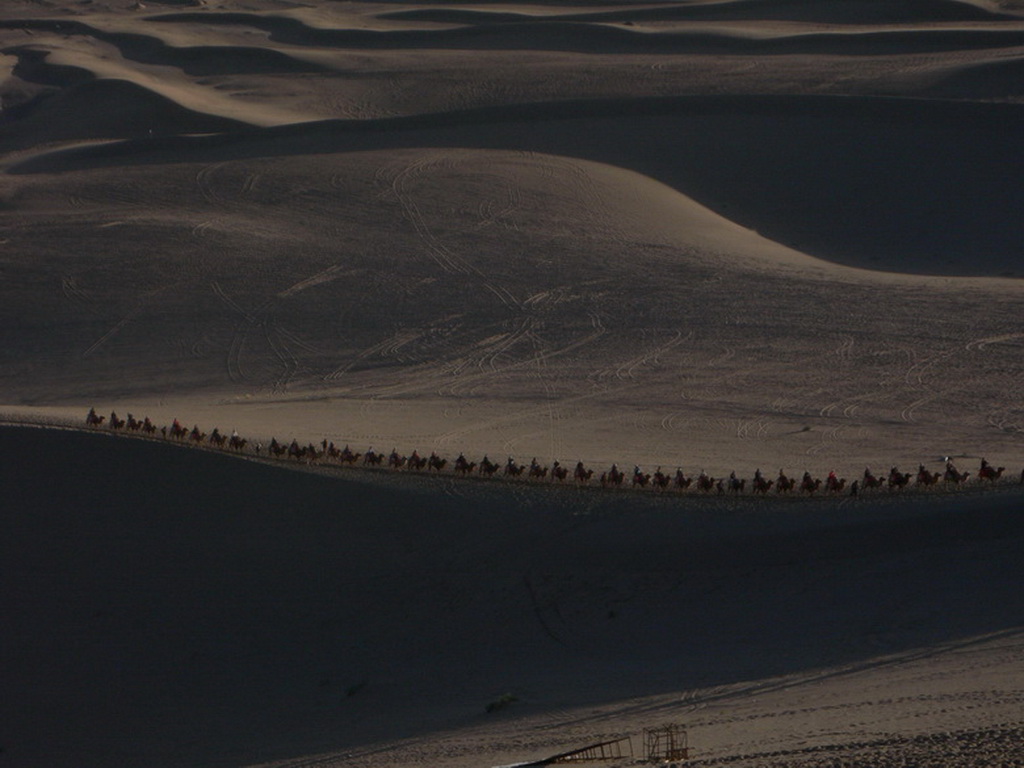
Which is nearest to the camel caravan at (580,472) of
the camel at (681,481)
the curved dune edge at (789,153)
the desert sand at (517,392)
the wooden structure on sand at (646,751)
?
the camel at (681,481)

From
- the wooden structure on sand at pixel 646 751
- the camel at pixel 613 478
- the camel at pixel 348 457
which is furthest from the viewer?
the camel at pixel 348 457

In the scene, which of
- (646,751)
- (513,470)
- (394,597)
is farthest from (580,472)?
(646,751)

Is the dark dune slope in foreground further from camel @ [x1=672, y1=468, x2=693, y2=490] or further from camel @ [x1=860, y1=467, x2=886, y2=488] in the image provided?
camel @ [x1=860, y1=467, x2=886, y2=488]

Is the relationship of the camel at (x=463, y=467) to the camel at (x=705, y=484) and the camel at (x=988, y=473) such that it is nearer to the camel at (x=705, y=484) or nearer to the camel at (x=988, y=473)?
the camel at (x=705, y=484)

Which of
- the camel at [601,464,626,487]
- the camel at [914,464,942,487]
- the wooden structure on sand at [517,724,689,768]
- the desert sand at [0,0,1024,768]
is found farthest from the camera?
the camel at [601,464,626,487]

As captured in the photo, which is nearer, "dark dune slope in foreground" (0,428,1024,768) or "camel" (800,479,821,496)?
"dark dune slope in foreground" (0,428,1024,768)

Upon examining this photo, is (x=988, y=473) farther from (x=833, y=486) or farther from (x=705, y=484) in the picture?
(x=705, y=484)

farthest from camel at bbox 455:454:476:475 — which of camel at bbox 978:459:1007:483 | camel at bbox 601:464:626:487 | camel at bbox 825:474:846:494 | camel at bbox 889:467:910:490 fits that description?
camel at bbox 978:459:1007:483
